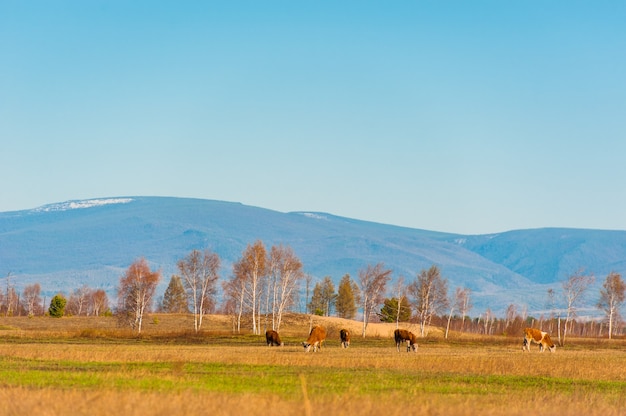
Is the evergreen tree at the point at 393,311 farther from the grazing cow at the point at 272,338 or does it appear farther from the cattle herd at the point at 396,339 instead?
the grazing cow at the point at 272,338

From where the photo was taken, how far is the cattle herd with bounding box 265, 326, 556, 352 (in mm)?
69000

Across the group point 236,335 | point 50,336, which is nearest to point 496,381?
point 50,336

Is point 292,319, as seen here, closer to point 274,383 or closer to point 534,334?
point 534,334

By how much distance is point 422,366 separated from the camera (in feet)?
151

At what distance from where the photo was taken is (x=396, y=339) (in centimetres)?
7300

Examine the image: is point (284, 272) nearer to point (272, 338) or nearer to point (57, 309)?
point (57, 309)

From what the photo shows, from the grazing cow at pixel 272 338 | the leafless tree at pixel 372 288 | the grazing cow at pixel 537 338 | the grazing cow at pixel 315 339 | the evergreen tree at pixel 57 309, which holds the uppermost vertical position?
the leafless tree at pixel 372 288

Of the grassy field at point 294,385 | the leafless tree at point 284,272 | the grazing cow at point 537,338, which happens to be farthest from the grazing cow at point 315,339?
the leafless tree at point 284,272

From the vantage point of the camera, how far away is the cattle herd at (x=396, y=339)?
69.0 m

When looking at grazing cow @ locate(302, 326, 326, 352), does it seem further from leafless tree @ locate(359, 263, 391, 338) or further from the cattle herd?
leafless tree @ locate(359, 263, 391, 338)

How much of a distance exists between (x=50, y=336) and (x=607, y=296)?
124288mm

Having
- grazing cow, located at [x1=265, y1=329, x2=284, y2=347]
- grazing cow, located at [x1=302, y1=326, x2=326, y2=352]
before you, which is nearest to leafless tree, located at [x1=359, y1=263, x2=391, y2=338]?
grazing cow, located at [x1=265, y1=329, x2=284, y2=347]

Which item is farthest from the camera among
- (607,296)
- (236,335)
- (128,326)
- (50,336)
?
(607,296)

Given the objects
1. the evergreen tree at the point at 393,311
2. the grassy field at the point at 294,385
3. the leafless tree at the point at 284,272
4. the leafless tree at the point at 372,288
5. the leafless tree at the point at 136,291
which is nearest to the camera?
the grassy field at the point at 294,385
